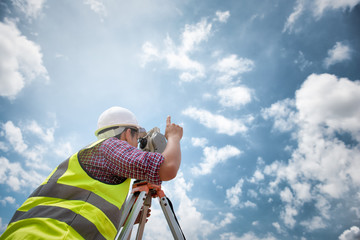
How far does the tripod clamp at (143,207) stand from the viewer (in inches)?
113

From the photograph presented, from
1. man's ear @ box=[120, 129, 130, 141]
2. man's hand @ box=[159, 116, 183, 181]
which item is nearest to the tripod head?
man's ear @ box=[120, 129, 130, 141]

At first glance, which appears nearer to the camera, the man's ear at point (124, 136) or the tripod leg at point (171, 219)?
the man's ear at point (124, 136)

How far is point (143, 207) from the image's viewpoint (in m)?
3.43

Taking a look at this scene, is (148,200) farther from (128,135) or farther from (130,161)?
(130,161)

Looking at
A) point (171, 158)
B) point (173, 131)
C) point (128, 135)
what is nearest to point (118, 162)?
point (171, 158)

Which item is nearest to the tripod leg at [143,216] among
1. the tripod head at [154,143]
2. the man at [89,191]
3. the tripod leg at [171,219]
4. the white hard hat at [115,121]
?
the tripod leg at [171,219]

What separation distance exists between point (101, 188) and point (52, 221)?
0.38m

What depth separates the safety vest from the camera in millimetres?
1299

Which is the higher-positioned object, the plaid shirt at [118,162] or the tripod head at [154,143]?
the tripod head at [154,143]

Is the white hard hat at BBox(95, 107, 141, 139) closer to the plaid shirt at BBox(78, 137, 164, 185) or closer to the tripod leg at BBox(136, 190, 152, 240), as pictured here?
the plaid shirt at BBox(78, 137, 164, 185)

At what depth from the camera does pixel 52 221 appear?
51.8 inches

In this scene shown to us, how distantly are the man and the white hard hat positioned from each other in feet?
2.75

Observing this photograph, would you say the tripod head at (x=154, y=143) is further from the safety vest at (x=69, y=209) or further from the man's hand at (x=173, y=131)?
the safety vest at (x=69, y=209)

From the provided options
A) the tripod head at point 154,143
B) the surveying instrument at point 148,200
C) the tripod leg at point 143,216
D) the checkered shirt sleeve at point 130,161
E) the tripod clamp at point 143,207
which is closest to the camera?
the checkered shirt sleeve at point 130,161
